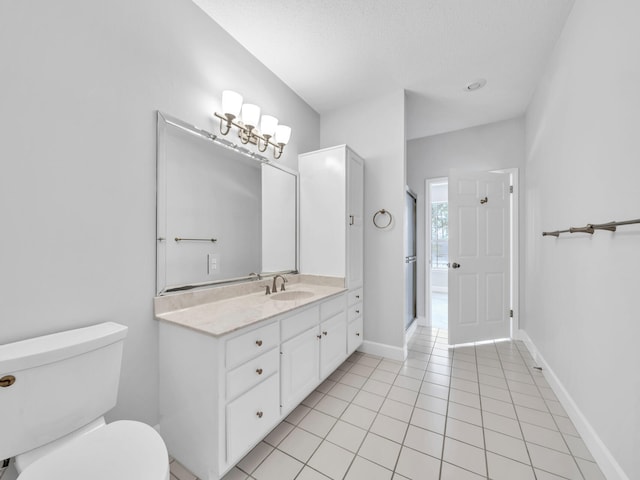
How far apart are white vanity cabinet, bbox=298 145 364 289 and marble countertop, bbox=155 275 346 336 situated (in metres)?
0.38

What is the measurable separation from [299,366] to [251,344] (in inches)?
19.6

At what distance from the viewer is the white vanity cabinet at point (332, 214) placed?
2.37 meters

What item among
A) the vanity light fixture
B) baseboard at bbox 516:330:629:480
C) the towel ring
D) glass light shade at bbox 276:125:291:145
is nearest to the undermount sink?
the towel ring

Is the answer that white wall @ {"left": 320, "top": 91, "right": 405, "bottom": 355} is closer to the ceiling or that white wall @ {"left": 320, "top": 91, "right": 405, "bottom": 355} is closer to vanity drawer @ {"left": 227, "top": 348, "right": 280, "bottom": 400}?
the ceiling

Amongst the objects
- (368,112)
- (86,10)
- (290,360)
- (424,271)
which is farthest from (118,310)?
(424,271)

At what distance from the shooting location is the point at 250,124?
1.93 meters

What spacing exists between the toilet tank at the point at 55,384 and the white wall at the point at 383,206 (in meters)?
2.12

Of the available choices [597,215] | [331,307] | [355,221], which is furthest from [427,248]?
[597,215]

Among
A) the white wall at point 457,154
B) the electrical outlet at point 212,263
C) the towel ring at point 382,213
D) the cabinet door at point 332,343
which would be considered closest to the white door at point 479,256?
the white wall at point 457,154

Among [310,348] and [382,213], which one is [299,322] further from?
[382,213]

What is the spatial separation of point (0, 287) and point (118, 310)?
Result: 41 cm

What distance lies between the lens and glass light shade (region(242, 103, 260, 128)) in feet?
6.24

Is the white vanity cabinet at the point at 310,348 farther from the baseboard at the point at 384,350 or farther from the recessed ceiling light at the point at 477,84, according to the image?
the recessed ceiling light at the point at 477,84

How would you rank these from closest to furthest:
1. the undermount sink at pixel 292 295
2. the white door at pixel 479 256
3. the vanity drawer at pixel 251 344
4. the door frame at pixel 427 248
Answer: the vanity drawer at pixel 251 344
the undermount sink at pixel 292 295
the white door at pixel 479 256
the door frame at pixel 427 248
